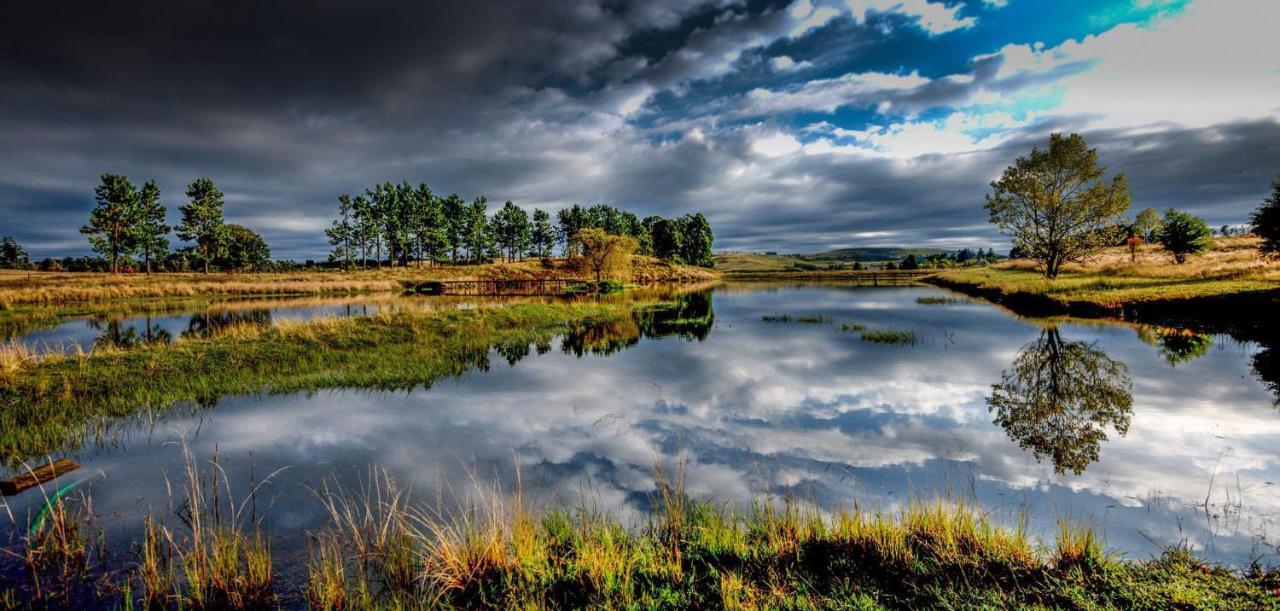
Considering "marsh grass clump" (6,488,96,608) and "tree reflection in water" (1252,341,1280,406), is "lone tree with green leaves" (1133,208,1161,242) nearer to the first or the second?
"tree reflection in water" (1252,341,1280,406)

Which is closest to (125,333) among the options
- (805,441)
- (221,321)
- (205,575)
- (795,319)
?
(221,321)

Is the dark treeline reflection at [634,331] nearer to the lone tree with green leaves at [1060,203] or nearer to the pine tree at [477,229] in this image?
the lone tree with green leaves at [1060,203]

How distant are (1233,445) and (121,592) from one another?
1809cm

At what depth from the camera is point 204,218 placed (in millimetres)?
82438

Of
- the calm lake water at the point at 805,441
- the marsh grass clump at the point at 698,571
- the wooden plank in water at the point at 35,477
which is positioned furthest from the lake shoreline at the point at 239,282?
the marsh grass clump at the point at 698,571

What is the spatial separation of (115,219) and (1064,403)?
115633mm

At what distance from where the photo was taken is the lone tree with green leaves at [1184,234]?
5788cm

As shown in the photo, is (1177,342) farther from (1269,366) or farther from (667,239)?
(667,239)

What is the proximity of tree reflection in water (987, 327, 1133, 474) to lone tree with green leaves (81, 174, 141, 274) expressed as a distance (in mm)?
113337

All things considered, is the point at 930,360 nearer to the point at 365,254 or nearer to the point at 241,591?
the point at 241,591

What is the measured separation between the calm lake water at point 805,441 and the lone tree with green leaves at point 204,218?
322ft

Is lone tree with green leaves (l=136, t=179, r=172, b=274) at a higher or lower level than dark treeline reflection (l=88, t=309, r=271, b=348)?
higher

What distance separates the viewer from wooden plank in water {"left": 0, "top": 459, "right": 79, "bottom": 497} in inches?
289

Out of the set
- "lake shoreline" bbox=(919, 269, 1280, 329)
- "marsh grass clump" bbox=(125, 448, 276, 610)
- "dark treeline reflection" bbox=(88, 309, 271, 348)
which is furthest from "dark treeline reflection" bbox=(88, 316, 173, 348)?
"lake shoreline" bbox=(919, 269, 1280, 329)
